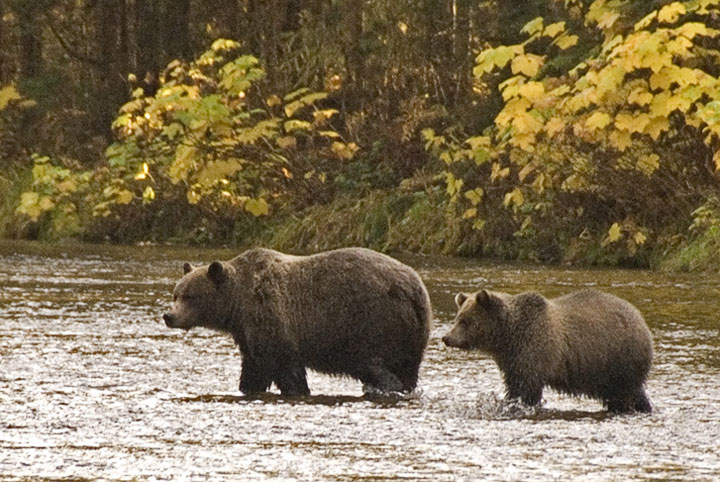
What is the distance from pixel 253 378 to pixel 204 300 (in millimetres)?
589

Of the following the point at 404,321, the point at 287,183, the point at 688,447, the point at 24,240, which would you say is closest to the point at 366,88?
the point at 287,183

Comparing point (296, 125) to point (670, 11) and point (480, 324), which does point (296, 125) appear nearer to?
point (670, 11)

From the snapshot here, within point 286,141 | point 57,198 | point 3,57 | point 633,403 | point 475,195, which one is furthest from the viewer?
point 3,57

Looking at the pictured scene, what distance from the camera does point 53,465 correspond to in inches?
259

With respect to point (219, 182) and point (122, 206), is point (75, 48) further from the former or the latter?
point (219, 182)

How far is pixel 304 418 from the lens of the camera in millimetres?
8148

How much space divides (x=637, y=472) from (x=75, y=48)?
108ft

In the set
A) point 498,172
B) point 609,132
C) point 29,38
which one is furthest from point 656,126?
point 29,38

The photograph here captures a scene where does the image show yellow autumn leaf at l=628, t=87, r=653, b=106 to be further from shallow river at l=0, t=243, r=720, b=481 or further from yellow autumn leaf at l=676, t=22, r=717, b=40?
shallow river at l=0, t=243, r=720, b=481

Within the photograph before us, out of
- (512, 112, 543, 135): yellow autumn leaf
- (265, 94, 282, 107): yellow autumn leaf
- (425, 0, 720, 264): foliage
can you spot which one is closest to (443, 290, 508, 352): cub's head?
(425, 0, 720, 264): foliage

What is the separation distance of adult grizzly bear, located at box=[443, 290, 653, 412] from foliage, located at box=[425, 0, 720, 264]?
343 inches

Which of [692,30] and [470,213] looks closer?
[692,30]

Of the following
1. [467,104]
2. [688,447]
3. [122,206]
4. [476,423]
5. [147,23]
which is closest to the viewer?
[688,447]

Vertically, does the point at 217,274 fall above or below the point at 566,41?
below
